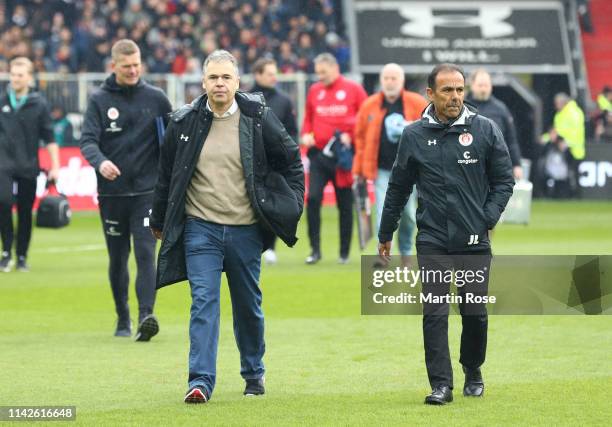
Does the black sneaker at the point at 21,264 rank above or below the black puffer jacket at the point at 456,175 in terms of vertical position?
below

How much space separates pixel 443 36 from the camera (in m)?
37.2

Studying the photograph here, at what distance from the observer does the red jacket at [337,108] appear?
1814 cm

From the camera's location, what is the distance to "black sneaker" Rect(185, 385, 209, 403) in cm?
864

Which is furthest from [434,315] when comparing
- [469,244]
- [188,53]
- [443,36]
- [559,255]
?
[443,36]

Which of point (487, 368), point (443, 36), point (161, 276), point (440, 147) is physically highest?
point (443, 36)

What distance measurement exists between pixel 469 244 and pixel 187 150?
1.69m

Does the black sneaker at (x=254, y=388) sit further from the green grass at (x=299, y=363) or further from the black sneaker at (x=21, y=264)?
the black sneaker at (x=21, y=264)

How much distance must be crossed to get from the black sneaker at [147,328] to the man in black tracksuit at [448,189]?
3.21m

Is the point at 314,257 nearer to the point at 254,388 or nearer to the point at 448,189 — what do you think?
the point at 254,388

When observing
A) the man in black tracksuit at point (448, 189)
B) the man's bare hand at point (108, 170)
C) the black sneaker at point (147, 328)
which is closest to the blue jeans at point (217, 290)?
the man in black tracksuit at point (448, 189)

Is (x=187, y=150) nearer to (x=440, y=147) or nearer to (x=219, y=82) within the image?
(x=219, y=82)

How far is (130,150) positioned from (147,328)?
4.53ft

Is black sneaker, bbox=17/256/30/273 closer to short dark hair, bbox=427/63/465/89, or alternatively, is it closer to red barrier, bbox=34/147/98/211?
red barrier, bbox=34/147/98/211

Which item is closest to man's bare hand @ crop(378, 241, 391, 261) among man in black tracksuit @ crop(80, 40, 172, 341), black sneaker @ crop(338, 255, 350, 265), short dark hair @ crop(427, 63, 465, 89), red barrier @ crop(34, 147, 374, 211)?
short dark hair @ crop(427, 63, 465, 89)
